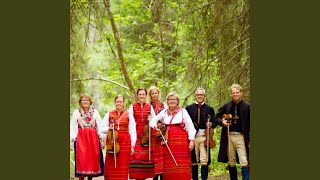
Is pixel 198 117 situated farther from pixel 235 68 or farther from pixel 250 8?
pixel 250 8

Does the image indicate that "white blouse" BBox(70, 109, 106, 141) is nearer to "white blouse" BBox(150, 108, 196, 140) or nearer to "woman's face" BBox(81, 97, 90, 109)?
"woman's face" BBox(81, 97, 90, 109)

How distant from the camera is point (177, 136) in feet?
28.6

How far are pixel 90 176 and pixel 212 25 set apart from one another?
318cm

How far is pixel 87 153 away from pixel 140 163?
85 cm

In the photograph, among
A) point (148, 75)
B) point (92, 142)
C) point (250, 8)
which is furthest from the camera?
point (148, 75)

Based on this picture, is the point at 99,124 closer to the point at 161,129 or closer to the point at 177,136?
the point at 161,129

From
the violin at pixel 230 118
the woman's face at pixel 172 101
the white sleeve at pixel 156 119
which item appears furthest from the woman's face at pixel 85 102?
the violin at pixel 230 118

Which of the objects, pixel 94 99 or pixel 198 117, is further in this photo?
pixel 94 99

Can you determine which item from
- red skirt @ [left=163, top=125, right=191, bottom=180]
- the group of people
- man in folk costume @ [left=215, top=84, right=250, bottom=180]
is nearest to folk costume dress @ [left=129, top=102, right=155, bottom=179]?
the group of people

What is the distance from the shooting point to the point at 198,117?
898 cm

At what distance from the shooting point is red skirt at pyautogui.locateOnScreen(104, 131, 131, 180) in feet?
28.3

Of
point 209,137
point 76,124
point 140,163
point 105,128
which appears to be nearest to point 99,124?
point 105,128

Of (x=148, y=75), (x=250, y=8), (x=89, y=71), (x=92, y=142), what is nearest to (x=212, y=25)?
(x=250, y=8)

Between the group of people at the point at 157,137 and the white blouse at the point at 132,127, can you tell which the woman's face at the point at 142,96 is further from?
the white blouse at the point at 132,127
